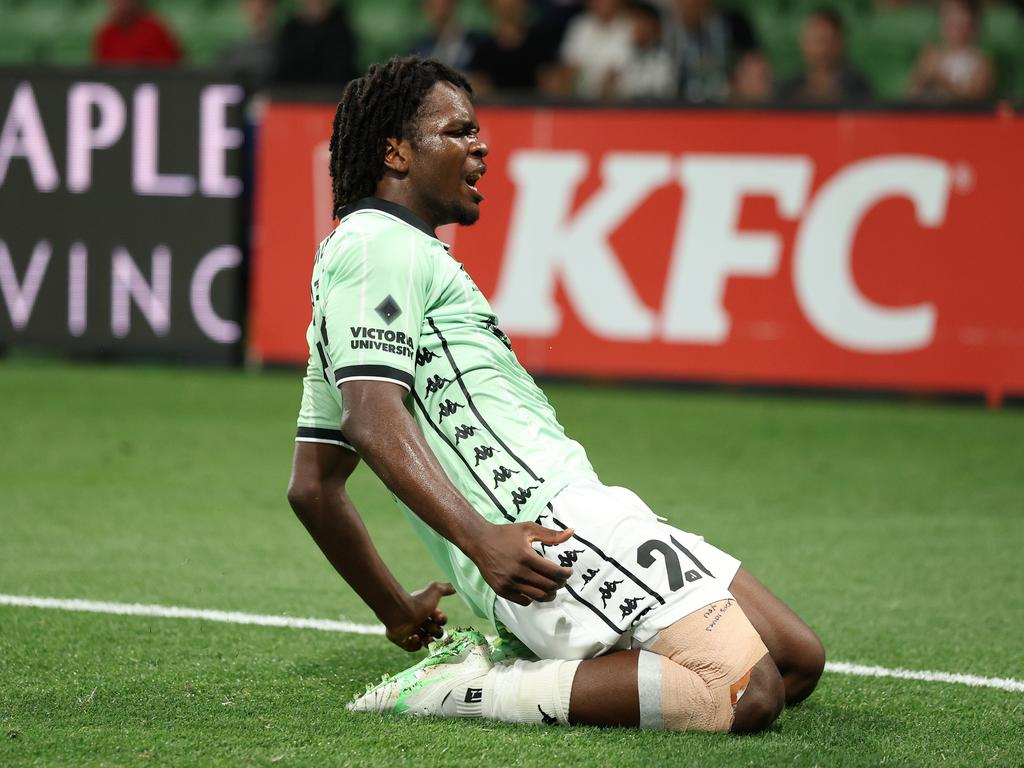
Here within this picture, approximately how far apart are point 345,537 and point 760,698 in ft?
3.55

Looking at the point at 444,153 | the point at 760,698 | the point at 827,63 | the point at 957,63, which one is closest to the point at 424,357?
the point at 444,153

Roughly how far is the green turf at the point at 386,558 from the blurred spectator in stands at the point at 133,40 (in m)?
2.90

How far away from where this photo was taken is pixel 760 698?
143 inches

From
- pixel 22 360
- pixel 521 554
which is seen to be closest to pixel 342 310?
pixel 521 554

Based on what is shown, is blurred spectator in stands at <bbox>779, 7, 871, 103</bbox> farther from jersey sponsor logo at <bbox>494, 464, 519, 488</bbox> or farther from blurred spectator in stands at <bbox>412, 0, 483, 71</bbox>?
jersey sponsor logo at <bbox>494, 464, 519, 488</bbox>

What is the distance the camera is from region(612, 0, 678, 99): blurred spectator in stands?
10.6m

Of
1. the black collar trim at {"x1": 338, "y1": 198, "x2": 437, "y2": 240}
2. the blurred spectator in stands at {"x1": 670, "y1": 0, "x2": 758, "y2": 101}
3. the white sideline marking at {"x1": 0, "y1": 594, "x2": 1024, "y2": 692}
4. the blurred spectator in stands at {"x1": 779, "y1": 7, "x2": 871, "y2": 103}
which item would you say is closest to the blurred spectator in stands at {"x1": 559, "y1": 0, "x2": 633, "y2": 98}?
the blurred spectator in stands at {"x1": 670, "y1": 0, "x2": 758, "y2": 101}

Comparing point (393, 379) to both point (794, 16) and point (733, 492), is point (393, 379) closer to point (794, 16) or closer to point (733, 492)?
point (733, 492)

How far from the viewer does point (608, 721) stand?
368cm

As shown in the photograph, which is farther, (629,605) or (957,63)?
(957,63)

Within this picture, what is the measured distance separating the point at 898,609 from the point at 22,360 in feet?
22.6

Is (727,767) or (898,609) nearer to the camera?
(727,767)

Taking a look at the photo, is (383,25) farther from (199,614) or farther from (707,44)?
(199,614)

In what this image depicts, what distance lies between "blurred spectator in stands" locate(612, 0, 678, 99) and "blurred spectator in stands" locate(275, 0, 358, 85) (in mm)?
1928
